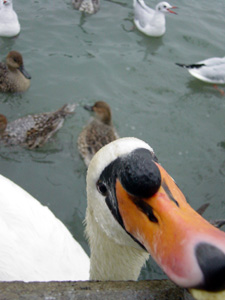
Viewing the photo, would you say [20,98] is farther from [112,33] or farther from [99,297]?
[99,297]

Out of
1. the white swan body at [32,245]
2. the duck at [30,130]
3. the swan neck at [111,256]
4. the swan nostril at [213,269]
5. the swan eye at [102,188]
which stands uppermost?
the swan nostril at [213,269]

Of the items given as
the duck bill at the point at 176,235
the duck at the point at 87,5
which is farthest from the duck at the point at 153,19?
the duck bill at the point at 176,235

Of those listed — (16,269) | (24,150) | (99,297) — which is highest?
(99,297)

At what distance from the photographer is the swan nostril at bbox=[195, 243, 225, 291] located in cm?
131

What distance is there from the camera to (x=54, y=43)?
8.06 m

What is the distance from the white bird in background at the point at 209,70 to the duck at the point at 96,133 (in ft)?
8.97

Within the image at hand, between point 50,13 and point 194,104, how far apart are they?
4538mm

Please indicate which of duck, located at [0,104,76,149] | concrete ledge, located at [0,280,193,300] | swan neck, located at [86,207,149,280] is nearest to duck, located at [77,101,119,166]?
duck, located at [0,104,76,149]

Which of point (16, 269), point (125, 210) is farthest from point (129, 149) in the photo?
point (16, 269)

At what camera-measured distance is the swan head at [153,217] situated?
1.37 m

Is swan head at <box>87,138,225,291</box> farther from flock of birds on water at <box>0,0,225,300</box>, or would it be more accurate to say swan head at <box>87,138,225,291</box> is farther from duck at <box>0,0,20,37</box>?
duck at <box>0,0,20,37</box>

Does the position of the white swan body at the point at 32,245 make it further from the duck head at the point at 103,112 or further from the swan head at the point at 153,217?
the duck head at the point at 103,112

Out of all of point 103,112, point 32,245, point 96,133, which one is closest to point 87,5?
point 103,112

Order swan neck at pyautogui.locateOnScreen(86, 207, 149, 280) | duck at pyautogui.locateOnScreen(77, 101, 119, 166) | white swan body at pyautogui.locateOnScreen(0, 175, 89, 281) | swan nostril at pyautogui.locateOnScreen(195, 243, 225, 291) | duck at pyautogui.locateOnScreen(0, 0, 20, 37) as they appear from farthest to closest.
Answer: duck at pyautogui.locateOnScreen(0, 0, 20, 37), duck at pyautogui.locateOnScreen(77, 101, 119, 166), white swan body at pyautogui.locateOnScreen(0, 175, 89, 281), swan neck at pyautogui.locateOnScreen(86, 207, 149, 280), swan nostril at pyautogui.locateOnScreen(195, 243, 225, 291)
